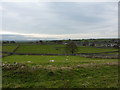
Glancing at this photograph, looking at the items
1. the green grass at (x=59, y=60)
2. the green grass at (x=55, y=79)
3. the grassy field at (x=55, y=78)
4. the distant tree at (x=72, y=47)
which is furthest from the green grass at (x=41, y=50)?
the green grass at (x=55, y=79)

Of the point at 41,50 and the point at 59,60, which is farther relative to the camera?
the point at 41,50

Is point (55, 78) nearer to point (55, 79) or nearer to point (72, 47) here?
point (55, 79)

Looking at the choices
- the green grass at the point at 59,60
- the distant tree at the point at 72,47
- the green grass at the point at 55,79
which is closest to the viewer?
the green grass at the point at 55,79

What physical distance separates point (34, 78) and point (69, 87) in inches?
132

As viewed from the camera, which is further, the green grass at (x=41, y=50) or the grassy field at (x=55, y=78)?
the green grass at (x=41, y=50)

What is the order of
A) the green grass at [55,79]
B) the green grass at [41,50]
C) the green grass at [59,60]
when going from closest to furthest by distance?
1. the green grass at [55,79]
2. the green grass at [59,60]
3. the green grass at [41,50]

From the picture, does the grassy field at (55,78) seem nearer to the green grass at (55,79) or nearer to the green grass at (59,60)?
the green grass at (55,79)

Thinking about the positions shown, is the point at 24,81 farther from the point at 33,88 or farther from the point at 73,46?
the point at 73,46

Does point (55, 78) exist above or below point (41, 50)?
above

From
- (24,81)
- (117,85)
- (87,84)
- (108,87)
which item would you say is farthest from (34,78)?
(117,85)

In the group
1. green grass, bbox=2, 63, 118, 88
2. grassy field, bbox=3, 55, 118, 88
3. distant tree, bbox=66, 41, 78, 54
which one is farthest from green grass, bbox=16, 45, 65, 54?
green grass, bbox=2, 63, 118, 88

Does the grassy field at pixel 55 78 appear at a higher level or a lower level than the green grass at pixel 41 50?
higher

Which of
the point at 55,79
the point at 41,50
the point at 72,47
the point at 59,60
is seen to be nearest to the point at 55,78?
the point at 55,79

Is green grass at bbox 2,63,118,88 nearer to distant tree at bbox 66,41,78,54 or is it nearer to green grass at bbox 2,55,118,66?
green grass at bbox 2,55,118,66
